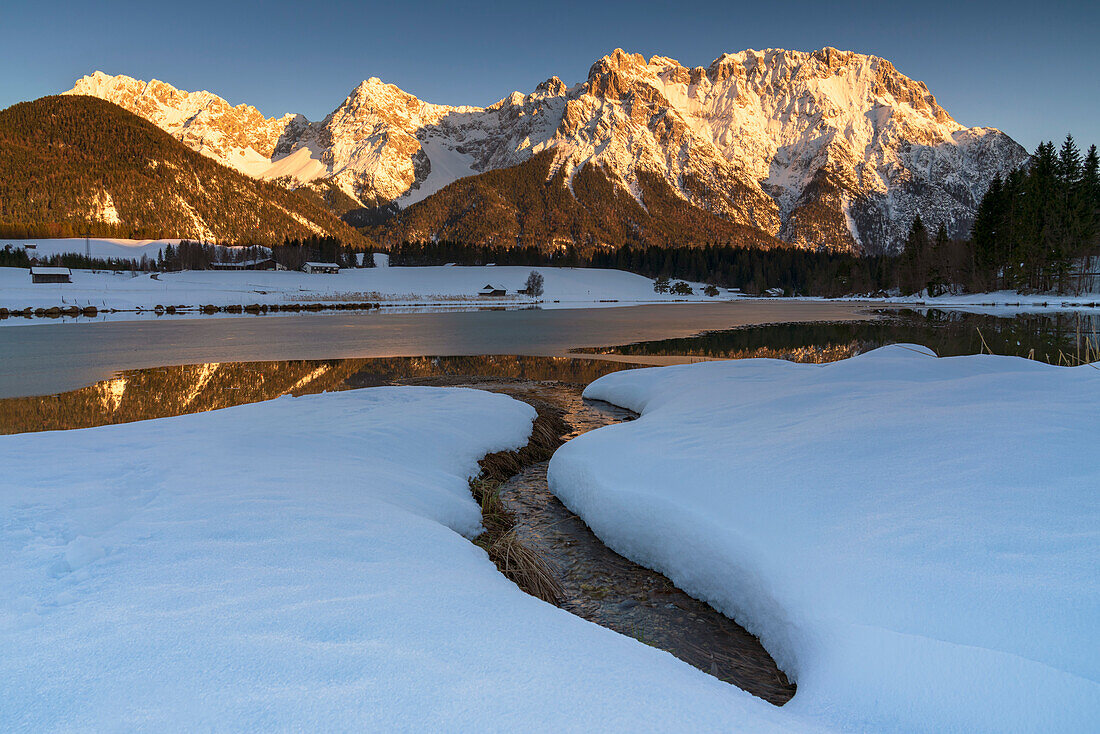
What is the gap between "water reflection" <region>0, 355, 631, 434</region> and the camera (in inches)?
451

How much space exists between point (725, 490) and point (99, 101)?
762 feet

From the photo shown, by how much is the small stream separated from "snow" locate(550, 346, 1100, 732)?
0.14 m

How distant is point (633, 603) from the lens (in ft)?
16.8

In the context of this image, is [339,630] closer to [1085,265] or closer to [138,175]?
Result: [1085,265]

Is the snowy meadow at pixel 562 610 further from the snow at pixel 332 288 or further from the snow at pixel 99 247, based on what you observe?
the snow at pixel 99 247

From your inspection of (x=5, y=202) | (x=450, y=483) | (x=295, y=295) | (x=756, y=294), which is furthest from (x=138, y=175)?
(x=450, y=483)

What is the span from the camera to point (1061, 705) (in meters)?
2.56

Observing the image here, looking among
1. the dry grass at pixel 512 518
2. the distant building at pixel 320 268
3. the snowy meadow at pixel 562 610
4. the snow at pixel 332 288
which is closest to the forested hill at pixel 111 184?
the distant building at pixel 320 268

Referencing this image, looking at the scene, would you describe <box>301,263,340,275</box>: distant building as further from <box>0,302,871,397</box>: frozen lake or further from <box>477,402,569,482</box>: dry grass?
<box>477,402,569,482</box>: dry grass

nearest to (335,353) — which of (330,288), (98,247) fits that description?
(330,288)

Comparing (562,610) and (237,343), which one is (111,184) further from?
(562,610)

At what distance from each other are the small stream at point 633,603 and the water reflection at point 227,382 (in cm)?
892

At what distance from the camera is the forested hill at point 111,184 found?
14188cm

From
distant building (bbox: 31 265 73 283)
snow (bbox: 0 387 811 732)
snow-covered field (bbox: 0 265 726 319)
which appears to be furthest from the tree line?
distant building (bbox: 31 265 73 283)
